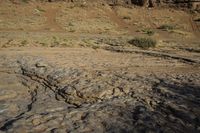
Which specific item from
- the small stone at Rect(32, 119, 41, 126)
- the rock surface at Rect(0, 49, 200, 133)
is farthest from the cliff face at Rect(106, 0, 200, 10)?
the small stone at Rect(32, 119, 41, 126)

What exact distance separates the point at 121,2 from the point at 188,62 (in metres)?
35.0

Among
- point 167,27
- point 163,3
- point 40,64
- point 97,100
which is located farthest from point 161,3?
point 97,100

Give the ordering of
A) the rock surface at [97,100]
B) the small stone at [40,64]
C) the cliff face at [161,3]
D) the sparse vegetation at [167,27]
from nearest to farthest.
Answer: the rock surface at [97,100] → the small stone at [40,64] → the sparse vegetation at [167,27] → the cliff face at [161,3]

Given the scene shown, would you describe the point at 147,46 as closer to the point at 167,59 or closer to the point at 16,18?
the point at 167,59

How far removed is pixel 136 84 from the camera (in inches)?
237

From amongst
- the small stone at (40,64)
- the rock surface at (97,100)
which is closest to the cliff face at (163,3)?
the small stone at (40,64)

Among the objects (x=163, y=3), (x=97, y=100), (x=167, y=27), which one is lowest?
(x=167, y=27)

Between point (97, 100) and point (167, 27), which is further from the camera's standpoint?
point (167, 27)

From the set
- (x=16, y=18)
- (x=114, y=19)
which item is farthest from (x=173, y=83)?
(x=114, y=19)

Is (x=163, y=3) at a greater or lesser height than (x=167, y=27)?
greater

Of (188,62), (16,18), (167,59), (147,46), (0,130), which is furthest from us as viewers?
(16,18)

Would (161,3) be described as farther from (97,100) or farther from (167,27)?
(97,100)

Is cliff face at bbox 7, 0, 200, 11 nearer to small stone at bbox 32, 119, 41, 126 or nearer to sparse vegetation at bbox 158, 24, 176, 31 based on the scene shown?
sparse vegetation at bbox 158, 24, 176, 31

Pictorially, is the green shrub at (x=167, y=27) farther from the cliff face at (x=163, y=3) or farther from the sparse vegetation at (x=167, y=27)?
the cliff face at (x=163, y=3)
